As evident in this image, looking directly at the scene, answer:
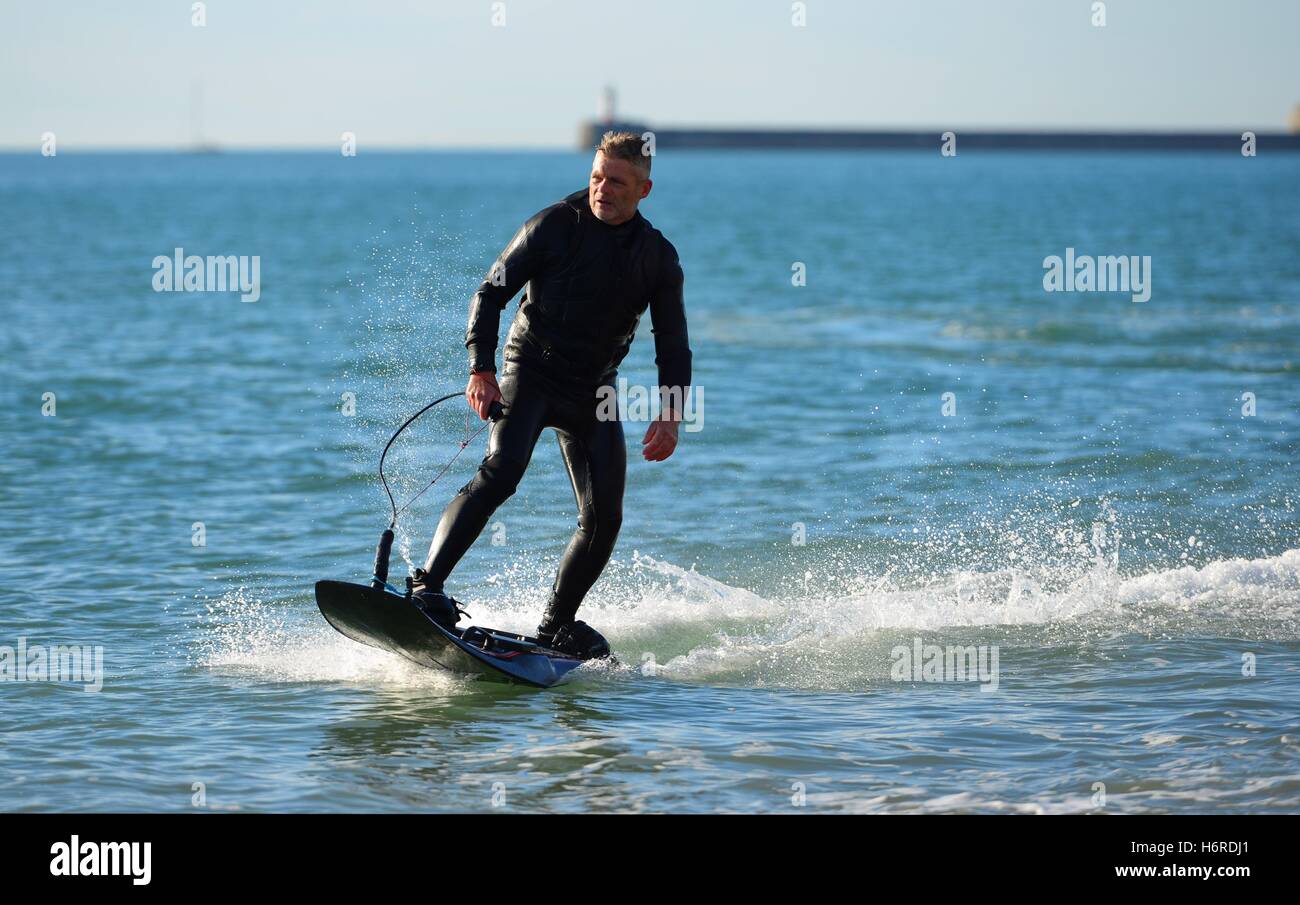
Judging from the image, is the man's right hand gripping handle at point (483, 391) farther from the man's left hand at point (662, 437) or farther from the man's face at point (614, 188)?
the man's face at point (614, 188)

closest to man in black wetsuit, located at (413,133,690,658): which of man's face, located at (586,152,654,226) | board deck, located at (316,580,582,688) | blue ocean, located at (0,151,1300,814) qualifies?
man's face, located at (586,152,654,226)

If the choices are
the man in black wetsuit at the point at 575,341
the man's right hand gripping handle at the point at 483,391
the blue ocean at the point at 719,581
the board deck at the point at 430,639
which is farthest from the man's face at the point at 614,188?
the blue ocean at the point at 719,581

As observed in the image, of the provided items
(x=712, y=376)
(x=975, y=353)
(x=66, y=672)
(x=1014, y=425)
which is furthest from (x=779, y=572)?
(x=975, y=353)

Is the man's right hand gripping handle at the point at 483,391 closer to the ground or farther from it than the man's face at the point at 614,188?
closer to the ground

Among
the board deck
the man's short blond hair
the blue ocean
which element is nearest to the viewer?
the blue ocean

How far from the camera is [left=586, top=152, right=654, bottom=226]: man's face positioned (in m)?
7.27

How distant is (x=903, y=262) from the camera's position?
4472cm

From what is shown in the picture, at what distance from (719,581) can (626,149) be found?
3.63 meters

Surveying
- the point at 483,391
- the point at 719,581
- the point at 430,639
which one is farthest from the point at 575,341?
the point at 719,581

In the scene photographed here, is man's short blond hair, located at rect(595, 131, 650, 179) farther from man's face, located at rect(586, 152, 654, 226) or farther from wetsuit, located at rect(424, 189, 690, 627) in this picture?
wetsuit, located at rect(424, 189, 690, 627)

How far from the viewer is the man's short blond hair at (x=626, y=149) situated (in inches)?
286

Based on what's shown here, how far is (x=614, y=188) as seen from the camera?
7.30m
